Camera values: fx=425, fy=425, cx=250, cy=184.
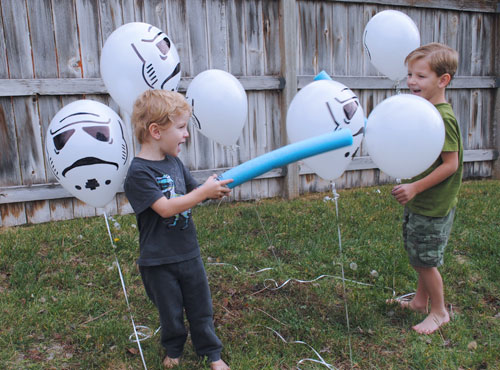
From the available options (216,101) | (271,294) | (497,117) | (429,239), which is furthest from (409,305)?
(497,117)

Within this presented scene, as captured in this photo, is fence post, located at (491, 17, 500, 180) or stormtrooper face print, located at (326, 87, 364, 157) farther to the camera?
fence post, located at (491, 17, 500, 180)

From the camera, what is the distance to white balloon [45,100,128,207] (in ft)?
6.42

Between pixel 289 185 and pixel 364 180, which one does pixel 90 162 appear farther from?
pixel 364 180

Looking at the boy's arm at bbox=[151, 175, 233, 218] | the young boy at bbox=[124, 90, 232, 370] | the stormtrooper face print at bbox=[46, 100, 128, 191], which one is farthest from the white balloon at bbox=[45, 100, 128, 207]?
the boy's arm at bbox=[151, 175, 233, 218]

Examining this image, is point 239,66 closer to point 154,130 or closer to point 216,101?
point 216,101

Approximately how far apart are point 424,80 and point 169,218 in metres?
1.51

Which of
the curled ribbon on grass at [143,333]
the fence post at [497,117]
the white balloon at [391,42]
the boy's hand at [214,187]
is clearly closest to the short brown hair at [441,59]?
the white balloon at [391,42]

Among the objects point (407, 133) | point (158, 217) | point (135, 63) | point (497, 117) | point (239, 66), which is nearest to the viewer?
point (407, 133)

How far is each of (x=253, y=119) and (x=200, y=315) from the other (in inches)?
129

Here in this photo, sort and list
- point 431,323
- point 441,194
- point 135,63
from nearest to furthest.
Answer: point 135,63 < point 441,194 < point 431,323

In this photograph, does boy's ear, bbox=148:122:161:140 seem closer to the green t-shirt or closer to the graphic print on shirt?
the graphic print on shirt

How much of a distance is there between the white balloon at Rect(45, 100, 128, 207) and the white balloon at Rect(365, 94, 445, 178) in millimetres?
1235

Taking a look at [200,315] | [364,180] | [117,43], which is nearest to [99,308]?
[200,315]

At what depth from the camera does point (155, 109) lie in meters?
1.90
